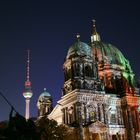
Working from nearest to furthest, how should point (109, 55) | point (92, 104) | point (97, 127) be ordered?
point (97, 127) → point (92, 104) → point (109, 55)

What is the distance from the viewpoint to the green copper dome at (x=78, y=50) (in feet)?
175

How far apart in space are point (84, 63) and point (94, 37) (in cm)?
2332

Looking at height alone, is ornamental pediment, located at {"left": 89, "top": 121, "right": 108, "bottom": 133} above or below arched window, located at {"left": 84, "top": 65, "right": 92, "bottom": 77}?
below

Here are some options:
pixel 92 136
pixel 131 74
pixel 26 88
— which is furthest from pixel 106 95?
pixel 26 88

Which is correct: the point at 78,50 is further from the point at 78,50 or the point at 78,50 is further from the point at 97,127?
the point at 97,127

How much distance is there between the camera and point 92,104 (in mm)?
50594

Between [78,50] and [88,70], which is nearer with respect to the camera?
[88,70]

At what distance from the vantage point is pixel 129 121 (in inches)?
2078

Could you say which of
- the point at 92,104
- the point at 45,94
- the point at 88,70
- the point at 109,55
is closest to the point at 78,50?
the point at 88,70

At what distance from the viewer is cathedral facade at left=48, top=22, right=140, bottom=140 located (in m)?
48.4

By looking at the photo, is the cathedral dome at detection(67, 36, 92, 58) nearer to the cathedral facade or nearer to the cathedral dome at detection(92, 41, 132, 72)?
the cathedral facade

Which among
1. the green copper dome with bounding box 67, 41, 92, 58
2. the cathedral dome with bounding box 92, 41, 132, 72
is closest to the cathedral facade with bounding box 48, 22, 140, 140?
the green copper dome with bounding box 67, 41, 92, 58

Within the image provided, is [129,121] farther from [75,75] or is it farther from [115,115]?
[75,75]

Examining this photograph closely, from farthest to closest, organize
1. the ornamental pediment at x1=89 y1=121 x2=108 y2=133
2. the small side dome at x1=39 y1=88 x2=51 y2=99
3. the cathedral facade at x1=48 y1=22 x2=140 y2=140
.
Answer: the small side dome at x1=39 y1=88 x2=51 y2=99
the cathedral facade at x1=48 y1=22 x2=140 y2=140
the ornamental pediment at x1=89 y1=121 x2=108 y2=133
